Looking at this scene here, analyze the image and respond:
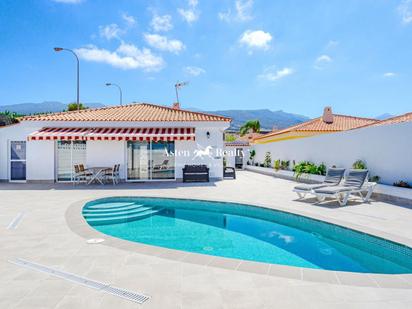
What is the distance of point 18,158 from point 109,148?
30.2 feet

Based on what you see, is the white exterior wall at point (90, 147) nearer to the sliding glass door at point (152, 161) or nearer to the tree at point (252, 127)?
the sliding glass door at point (152, 161)

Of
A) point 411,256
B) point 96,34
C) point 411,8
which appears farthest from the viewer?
point 96,34

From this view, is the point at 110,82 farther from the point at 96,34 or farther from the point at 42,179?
the point at 42,179

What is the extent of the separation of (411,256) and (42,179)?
30306 millimetres

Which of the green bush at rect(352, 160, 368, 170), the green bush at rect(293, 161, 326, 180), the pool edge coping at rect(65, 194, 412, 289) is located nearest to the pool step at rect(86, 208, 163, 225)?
the pool edge coping at rect(65, 194, 412, 289)

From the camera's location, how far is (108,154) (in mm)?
29734

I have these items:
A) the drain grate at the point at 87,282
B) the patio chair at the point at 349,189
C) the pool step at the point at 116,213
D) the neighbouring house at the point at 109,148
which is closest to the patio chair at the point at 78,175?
the neighbouring house at the point at 109,148

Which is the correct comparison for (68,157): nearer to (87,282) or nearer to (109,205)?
(109,205)

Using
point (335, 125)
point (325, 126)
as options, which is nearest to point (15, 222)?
point (325, 126)

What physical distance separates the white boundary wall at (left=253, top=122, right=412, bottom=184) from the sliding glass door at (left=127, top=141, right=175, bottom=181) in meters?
14.9

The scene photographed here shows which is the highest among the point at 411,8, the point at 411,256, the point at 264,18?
the point at 264,18

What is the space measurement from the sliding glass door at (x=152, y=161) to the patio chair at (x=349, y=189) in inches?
646

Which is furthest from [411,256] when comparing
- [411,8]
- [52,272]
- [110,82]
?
[110,82]

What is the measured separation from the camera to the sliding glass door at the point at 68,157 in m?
29.7
